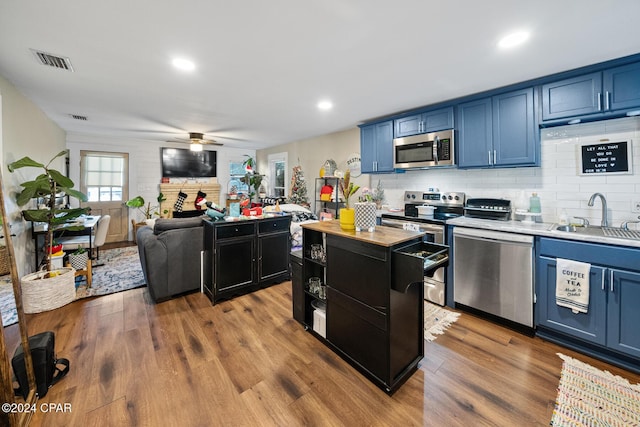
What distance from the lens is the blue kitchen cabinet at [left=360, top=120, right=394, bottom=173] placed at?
12.8ft

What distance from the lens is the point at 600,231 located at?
2266 millimetres

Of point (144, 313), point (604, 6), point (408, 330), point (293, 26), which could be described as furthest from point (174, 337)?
point (604, 6)

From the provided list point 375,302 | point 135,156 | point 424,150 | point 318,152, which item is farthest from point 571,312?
point 135,156

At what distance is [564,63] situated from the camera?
7.50 feet

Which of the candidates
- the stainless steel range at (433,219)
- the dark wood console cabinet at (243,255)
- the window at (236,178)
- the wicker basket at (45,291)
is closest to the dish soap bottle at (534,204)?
the stainless steel range at (433,219)

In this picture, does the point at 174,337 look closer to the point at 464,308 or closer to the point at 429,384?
the point at 429,384

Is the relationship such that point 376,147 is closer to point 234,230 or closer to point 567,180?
point 567,180

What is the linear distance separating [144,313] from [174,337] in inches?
27.7

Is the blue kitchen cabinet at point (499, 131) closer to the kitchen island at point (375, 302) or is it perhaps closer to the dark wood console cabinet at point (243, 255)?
the kitchen island at point (375, 302)

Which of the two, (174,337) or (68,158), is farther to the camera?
(68,158)

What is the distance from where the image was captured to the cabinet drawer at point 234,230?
9.72ft

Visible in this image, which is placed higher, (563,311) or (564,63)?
(564,63)

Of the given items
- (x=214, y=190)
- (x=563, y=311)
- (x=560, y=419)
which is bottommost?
(x=560, y=419)

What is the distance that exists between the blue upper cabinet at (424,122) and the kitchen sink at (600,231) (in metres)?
1.61
